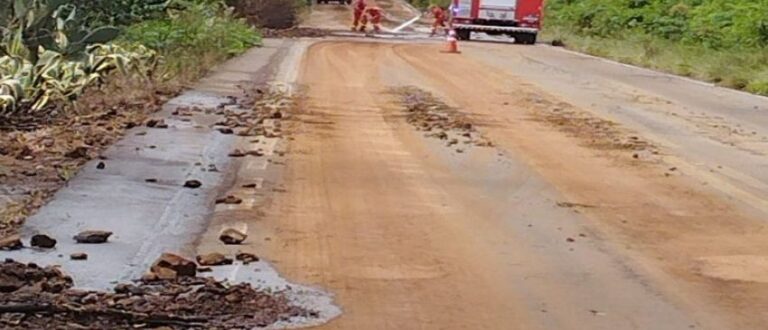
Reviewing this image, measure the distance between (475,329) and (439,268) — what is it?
1286 mm

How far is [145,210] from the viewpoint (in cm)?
930

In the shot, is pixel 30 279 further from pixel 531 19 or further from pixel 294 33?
pixel 531 19

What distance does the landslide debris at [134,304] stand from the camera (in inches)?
252

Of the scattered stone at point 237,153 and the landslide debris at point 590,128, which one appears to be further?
the landslide debris at point 590,128

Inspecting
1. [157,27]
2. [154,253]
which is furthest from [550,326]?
[157,27]

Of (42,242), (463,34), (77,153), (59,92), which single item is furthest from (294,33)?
(42,242)

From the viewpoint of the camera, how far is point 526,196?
34.8 ft

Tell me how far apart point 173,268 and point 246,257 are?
2.19 ft

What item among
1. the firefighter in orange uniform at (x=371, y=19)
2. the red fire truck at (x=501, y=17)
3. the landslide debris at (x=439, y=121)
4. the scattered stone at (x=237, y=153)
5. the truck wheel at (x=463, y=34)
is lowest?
the firefighter in orange uniform at (x=371, y=19)

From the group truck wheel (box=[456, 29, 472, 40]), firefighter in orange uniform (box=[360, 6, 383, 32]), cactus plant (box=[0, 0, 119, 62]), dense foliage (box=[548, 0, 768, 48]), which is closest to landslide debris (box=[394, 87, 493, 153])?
cactus plant (box=[0, 0, 119, 62])

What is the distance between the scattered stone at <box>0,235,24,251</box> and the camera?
25.6 ft

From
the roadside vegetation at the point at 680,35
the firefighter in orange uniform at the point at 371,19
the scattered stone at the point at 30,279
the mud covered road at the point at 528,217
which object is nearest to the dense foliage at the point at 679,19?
the roadside vegetation at the point at 680,35

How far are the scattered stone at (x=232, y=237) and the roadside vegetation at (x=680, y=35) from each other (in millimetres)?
16760

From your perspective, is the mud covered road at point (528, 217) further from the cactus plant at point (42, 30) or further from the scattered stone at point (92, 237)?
the cactus plant at point (42, 30)
